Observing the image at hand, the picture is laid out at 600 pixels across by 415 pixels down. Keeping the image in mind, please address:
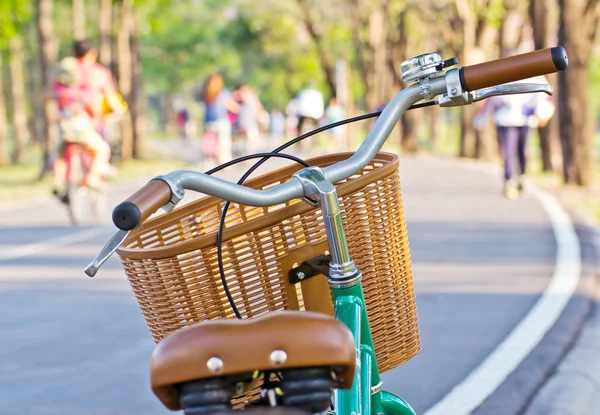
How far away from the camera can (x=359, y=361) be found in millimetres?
2637

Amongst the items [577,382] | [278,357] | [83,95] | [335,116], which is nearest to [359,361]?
[278,357]

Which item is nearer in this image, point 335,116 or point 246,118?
point 246,118

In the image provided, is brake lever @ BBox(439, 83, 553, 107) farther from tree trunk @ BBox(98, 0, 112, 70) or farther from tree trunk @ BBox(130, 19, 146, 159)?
tree trunk @ BBox(130, 19, 146, 159)

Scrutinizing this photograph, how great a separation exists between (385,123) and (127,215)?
31.4 inches

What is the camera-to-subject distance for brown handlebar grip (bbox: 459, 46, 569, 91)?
254 cm

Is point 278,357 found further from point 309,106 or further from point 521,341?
point 309,106

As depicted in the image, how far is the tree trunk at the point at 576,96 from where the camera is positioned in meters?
15.5

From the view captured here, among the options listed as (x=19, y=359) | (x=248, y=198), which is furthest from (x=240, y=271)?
(x=19, y=359)

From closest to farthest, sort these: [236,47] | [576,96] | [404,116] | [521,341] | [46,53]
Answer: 1. [521,341]
2. [576,96]
3. [46,53]
4. [404,116]
5. [236,47]

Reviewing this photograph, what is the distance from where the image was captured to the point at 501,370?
529cm

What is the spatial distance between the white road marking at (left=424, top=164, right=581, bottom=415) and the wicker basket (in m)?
1.88

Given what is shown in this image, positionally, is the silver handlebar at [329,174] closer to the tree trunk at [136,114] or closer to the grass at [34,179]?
the grass at [34,179]

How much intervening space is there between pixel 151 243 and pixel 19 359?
3441mm

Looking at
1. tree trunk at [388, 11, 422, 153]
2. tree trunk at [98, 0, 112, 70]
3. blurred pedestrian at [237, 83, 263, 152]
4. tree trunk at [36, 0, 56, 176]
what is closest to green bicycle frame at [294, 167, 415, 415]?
tree trunk at [36, 0, 56, 176]
